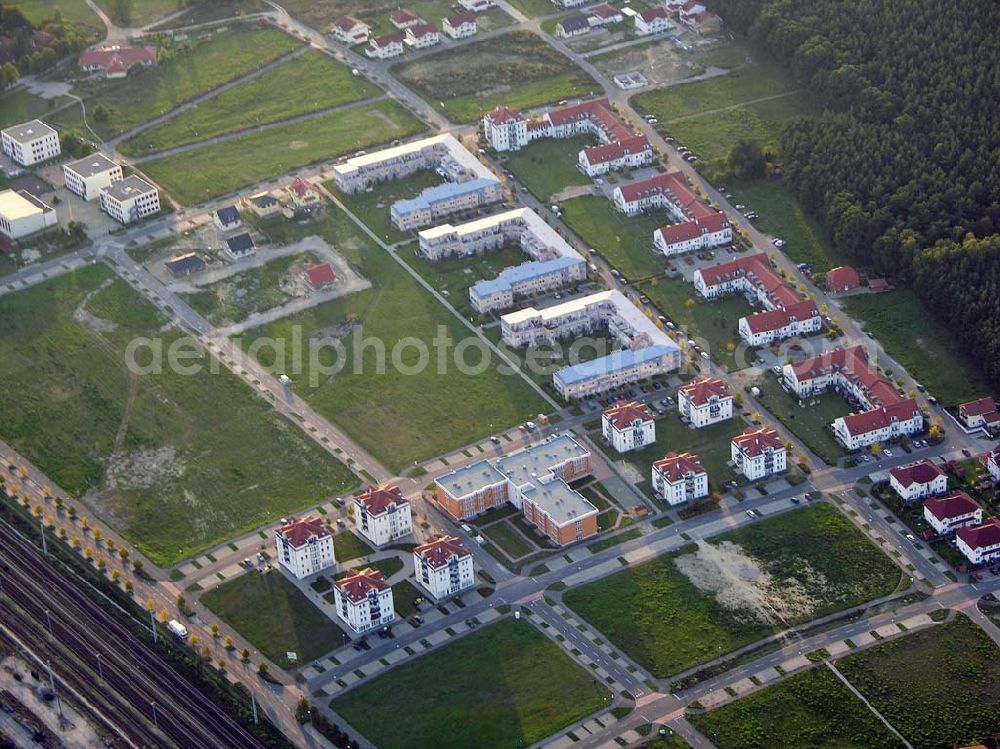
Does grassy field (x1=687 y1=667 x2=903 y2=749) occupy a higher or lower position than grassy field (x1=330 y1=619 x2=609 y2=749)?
higher

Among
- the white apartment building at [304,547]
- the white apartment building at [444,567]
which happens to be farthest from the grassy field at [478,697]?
the white apartment building at [304,547]

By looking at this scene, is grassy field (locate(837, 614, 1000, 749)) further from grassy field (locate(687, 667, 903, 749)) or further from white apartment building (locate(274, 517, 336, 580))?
white apartment building (locate(274, 517, 336, 580))

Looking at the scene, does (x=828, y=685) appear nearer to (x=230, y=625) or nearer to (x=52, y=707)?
(x=230, y=625)

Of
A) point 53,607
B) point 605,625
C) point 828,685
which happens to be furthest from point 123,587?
point 828,685

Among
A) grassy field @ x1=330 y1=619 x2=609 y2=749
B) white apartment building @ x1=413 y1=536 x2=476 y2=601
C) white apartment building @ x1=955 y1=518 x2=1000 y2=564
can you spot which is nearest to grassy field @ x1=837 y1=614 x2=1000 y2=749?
white apartment building @ x1=955 y1=518 x2=1000 y2=564

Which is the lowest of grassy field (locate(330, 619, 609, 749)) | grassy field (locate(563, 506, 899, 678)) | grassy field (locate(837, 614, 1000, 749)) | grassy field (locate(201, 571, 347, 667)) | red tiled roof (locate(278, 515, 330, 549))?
grassy field (locate(201, 571, 347, 667))

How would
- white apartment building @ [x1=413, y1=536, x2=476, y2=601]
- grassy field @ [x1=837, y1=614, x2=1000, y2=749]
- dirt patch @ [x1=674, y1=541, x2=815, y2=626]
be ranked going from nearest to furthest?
grassy field @ [x1=837, y1=614, x2=1000, y2=749]
dirt patch @ [x1=674, y1=541, x2=815, y2=626]
white apartment building @ [x1=413, y1=536, x2=476, y2=601]

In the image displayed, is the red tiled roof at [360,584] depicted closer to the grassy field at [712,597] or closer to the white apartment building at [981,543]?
the grassy field at [712,597]
